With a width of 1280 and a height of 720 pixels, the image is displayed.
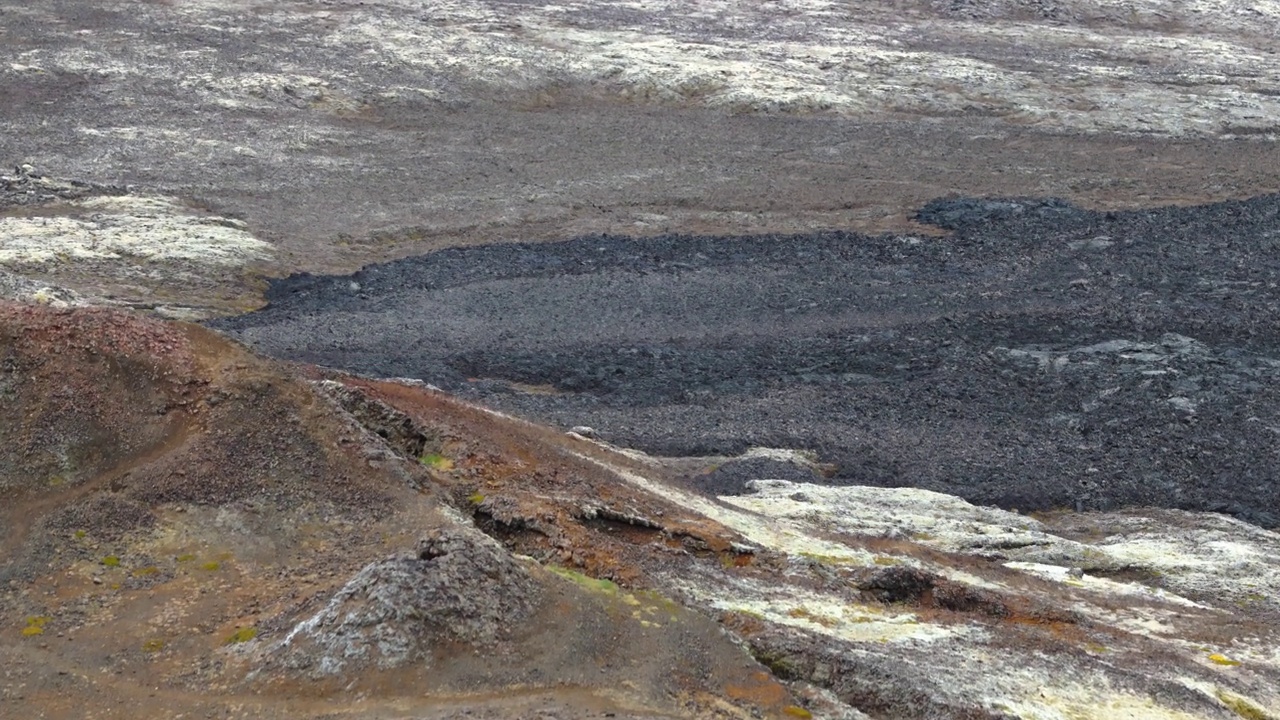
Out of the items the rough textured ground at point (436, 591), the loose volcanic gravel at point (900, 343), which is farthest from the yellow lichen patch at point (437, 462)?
the loose volcanic gravel at point (900, 343)

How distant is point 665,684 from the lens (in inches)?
399

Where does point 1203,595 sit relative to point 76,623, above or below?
below

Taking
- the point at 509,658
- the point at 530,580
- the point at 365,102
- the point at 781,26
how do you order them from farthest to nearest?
the point at 781,26
the point at 365,102
the point at 530,580
the point at 509,658

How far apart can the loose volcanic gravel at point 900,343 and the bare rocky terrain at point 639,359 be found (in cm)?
13

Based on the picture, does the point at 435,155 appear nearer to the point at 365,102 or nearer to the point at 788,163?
the point at 365,102

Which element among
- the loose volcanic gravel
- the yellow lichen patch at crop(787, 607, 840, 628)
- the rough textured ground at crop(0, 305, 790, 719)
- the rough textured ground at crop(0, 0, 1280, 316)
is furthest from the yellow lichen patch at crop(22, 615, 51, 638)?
the rough textured ground at crop(0, 0, 1280, 316)

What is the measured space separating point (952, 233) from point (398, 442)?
2335 centimetres

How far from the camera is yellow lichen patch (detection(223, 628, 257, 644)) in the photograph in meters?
10.3

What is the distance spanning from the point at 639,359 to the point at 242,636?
16.4 m

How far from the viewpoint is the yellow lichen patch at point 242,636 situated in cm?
1034

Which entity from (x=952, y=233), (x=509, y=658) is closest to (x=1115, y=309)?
(x=952, y=233)

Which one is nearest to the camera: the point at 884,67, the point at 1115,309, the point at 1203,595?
the point at 1203,595

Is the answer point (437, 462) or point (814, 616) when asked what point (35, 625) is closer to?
point (437, 462)

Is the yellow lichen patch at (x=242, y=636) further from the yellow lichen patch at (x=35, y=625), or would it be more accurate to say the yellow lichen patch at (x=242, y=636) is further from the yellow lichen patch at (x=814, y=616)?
the yellow lichen patch at (x=814, y=616)
